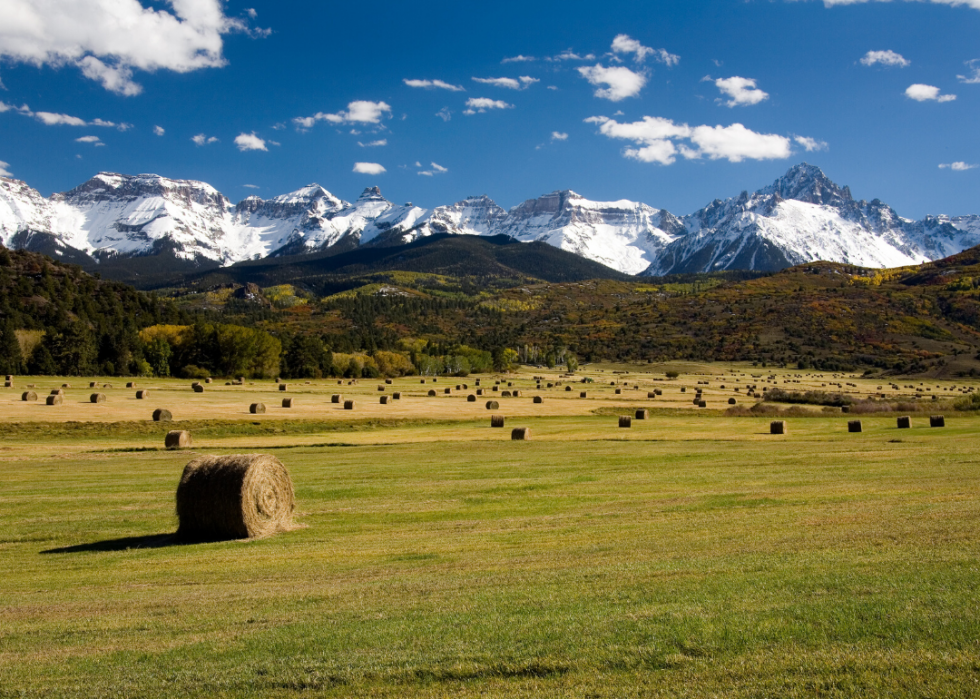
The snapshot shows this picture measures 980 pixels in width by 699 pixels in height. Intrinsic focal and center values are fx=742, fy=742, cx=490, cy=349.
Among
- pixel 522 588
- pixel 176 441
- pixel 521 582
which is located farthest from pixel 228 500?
pixel 176 441

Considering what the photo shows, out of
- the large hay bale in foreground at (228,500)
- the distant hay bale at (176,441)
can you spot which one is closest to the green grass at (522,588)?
the large hay bale in foreground at (228,500)

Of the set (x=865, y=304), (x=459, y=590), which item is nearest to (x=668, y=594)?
(x=459, y=590)

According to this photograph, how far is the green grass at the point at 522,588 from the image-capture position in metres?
6.78

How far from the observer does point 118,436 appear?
1522 inches

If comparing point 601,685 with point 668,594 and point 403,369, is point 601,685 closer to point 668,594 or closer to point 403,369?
point 668,594

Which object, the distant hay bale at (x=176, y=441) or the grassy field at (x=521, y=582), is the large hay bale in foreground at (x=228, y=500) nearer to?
the grassy field at (x=521, y=582)

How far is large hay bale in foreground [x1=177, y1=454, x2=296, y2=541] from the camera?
16.0 metres

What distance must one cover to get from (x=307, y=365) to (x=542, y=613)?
4232 inches

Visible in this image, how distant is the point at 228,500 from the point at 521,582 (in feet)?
27.2

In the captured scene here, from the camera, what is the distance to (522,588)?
9.96 meters

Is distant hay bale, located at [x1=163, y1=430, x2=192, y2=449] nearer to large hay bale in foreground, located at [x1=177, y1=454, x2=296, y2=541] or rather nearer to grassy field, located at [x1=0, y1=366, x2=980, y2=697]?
grassy field, located at [x1=0, y1=366, x2=980, y2=697]

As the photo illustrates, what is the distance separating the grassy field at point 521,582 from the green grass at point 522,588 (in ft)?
0.14

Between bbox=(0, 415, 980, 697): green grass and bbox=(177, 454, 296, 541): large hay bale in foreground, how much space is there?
61 centimetres

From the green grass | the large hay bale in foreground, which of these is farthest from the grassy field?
the large hay bale in foreground
